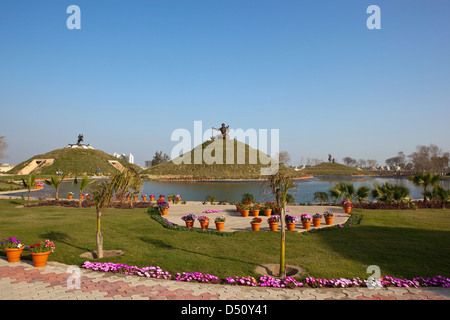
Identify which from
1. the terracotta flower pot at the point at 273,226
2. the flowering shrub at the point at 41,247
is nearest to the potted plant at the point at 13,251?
the flowering shrub at the point at 41,247

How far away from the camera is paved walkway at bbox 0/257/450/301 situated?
6.40 meters

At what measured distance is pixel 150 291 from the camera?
671cm

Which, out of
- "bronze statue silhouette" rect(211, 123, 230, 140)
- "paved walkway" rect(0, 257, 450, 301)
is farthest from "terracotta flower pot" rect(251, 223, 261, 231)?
"bronze statue silhouette" rect(211, 123, 230, 140)

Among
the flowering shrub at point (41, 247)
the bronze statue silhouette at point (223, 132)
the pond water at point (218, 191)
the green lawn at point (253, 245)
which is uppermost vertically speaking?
the bronze statue silhouette at point (223, 132)

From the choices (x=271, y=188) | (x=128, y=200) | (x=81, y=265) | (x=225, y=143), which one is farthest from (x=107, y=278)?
(x=225, y=143)

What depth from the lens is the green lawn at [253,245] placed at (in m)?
8.51

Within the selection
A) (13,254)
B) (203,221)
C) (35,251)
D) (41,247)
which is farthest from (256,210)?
(13,254)

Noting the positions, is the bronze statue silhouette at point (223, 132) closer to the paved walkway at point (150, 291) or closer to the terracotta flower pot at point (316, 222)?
the terracotta flower pot at point (316, 222)

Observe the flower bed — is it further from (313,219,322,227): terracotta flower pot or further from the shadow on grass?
(313,219,322,227): terracotta flower pot

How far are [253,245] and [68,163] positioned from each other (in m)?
102

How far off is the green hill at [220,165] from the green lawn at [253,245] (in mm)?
71808

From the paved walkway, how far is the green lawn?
0.90 meters
